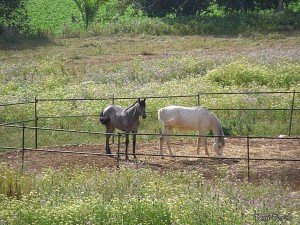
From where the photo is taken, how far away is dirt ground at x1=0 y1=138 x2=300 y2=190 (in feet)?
56.7

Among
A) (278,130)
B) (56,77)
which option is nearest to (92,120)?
(278,130)

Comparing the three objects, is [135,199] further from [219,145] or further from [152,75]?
[152,75]

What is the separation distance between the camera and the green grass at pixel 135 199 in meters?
11.9

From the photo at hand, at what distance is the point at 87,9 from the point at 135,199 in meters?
42.5

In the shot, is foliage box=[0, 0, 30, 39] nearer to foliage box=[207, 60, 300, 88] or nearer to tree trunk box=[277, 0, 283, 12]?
tree trunk box=[277, 0, 283, 12]

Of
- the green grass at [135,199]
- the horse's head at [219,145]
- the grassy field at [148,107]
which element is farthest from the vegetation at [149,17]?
the green grass at [135,199]

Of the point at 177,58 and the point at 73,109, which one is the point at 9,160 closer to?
the point at 73,109

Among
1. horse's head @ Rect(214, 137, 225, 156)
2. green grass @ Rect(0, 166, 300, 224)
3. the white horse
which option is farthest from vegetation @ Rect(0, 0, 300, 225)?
the white horse

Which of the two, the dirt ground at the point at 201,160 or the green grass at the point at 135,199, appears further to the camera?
the dirt ground at the point at 201,160

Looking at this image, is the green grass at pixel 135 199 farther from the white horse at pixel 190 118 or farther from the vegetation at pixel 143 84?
the white horse at pixel 190 118

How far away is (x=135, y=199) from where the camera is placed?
495 inches

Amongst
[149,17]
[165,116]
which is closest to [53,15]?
[149,17]

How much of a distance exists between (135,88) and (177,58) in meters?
7.19

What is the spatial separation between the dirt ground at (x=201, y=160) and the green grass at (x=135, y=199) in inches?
74.2
